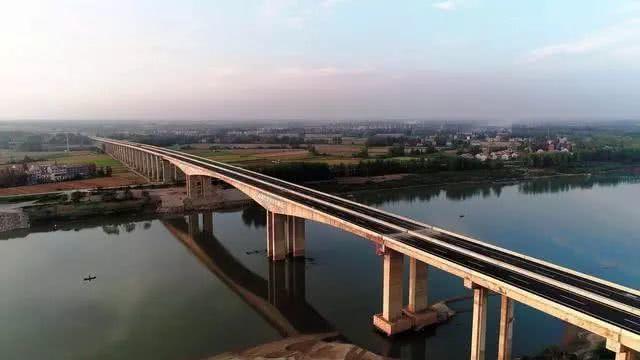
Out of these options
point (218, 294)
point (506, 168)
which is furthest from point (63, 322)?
point (506, 168)

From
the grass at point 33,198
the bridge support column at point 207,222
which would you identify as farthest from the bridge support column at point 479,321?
the grass at point 33,198

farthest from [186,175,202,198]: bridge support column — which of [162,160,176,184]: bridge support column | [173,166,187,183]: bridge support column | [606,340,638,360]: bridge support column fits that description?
[606,340,638,360]: bridge support column

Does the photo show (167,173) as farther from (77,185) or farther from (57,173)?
(57,173)

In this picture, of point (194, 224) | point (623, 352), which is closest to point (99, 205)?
point (194, 224)

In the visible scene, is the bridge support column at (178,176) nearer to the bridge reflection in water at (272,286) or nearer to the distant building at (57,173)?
the distant building at (57,173)

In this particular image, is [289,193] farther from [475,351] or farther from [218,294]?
[475,351]

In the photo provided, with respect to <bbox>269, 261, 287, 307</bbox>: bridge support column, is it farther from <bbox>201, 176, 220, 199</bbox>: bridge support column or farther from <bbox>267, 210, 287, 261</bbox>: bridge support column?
<bbox>201, 176, 220, 199</bbox>: bridge support column
